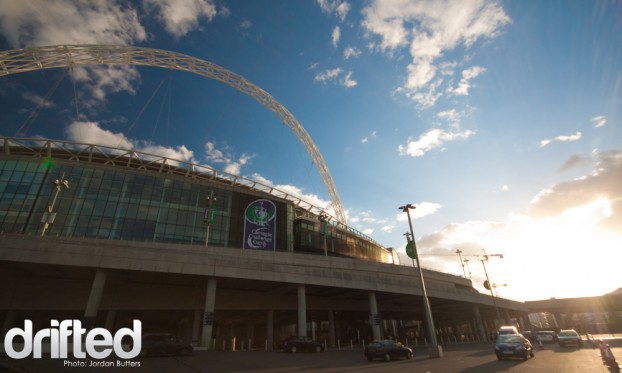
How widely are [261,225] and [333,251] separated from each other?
19.3m

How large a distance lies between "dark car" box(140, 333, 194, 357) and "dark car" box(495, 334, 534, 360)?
22601mm

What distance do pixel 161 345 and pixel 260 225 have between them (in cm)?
3325

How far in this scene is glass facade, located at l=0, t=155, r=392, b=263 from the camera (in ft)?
152

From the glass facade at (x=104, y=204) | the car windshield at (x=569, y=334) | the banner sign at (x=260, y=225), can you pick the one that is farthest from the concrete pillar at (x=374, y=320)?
the glass facade at (x=104, y=204)

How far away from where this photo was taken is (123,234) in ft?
157

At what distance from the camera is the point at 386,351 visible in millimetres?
21672

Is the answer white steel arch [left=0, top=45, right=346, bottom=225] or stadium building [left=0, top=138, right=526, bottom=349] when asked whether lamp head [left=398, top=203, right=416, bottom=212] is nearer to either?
stadium building [left=0, top=138, right=526, bottom=349]

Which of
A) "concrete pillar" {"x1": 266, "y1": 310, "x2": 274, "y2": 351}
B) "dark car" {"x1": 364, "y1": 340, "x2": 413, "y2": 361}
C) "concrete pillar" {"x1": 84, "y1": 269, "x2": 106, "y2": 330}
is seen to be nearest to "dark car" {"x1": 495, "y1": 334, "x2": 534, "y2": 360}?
"dark car" {"x1": 364, "y1": 340, "x2": 413, "y2": 361}

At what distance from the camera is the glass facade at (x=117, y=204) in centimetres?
4644

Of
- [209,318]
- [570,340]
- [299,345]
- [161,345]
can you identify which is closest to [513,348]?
[570,340]

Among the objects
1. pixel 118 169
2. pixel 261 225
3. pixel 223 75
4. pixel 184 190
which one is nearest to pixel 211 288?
pixel 261 225

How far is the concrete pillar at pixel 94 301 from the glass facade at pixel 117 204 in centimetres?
1978

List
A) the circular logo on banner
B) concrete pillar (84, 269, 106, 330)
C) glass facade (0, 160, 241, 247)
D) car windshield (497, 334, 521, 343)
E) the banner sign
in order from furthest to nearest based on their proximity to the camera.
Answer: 1. the circular logo on banner
2. the banner sign
3. glass facade (0, 160, 241, 247)
4. concrete pillar (84, 269, 106, 330)
5. car windshield (497, 334, 521, 343)

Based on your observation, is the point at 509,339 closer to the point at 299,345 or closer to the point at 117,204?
the point at 299,345
